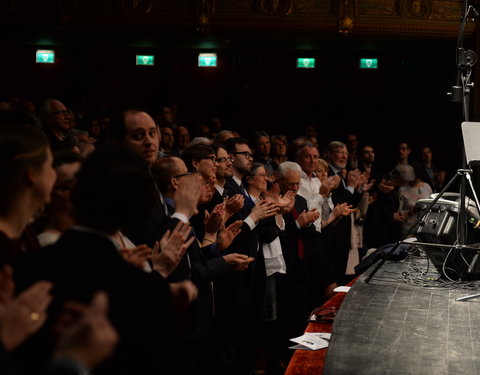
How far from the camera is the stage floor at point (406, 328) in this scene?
109 inches

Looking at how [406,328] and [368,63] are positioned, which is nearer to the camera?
[406,328]

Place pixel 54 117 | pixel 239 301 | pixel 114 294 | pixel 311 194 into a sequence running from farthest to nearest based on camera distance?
pixel 311 194
pixel 54 117
pixel 239 301
pixel 114 294

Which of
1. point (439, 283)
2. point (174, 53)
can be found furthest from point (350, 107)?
point (439, 283)

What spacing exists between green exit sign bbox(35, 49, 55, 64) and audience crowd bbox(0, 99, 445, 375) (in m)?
5.03

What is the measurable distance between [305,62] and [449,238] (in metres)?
8.40

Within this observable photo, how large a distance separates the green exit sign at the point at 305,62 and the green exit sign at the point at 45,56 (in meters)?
4.05

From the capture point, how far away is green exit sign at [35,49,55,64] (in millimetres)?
11945

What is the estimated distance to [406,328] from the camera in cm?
325

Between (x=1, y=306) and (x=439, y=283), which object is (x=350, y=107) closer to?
(x=439, y=283)

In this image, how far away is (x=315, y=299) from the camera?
224 inches

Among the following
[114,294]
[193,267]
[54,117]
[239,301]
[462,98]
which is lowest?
[239,301]

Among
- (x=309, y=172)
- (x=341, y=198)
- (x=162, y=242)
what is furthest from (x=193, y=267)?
(x=341, y=198)

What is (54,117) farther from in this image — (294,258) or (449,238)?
(449,238)

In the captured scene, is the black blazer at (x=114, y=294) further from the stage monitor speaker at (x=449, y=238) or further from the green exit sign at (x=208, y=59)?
the green exit sign at (x=208, y=59)
